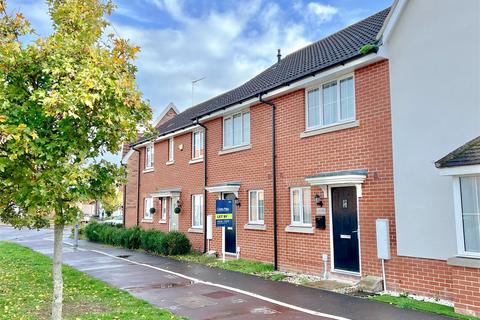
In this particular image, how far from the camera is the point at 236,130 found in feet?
50.8

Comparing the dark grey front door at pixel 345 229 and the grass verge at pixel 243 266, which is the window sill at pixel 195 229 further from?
the dark grey front door at pixel 345 229

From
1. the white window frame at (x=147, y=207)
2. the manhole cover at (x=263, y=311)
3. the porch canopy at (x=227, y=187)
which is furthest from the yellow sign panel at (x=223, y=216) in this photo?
the white window frame at (x=147, y=207)

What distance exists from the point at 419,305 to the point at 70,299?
23.7 ft

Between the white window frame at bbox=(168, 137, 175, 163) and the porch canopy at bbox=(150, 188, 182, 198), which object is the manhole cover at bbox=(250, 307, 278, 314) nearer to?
the porch canopy at bbox=(150, 188, 182, 198)

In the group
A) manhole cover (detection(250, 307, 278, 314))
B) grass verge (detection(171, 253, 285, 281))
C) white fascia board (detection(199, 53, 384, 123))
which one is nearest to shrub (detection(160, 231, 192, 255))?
grass verge (detection(171, 253, 285, 281))

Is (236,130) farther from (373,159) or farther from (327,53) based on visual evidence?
(373,159)

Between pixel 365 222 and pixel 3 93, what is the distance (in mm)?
8050

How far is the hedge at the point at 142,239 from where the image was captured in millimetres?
16891

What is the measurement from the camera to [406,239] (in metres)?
8.96

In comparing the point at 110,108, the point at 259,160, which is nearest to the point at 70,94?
the point at 110,108

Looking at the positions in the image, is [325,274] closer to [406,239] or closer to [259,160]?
[406,239]

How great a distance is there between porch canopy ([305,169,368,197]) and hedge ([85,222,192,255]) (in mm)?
7954

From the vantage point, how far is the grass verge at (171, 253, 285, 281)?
38.9 feet

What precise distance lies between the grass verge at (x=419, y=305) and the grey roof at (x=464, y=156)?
267 cm
